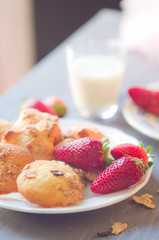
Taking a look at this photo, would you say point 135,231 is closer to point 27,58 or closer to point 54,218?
point 54,218

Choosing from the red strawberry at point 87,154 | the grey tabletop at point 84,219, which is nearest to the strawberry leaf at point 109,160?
the red strawberry at point 87,154

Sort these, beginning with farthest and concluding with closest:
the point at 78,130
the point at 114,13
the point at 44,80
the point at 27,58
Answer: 1. the point at 27,58
2. the point at 114,13
3. the point at 44,80
4. the point at 78,130

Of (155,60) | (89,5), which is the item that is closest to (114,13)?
(89,5)

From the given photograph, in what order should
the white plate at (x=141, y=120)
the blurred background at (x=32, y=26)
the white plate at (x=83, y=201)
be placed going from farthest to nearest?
the blurred background at (x=32, y=26)
the white plate at (x=141, y=120)
the white plate at (x=83, y=201)

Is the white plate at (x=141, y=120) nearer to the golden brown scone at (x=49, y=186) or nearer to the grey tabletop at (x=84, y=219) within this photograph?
the grey tabletop at (x=84, y=219)

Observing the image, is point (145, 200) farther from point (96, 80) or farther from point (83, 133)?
point (96, 80)

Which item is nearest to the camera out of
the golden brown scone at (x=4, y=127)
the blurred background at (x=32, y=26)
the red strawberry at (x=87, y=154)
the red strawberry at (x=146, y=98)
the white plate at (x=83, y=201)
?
the white plate at (x=83, y=201)
